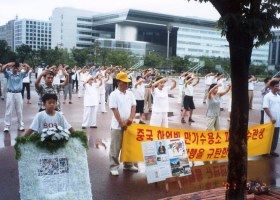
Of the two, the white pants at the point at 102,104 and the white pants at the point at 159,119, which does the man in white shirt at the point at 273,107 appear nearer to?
the white pants at the point at 159,119

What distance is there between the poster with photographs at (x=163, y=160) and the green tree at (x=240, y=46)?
2.01 meters

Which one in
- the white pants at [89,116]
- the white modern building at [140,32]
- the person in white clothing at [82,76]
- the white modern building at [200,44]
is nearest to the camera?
the white pants at [89,116]

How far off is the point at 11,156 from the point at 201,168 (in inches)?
162

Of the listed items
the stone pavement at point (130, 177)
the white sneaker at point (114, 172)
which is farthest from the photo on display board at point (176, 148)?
the white sneaker at point (114, 172)

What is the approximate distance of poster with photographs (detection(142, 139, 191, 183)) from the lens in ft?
23.2

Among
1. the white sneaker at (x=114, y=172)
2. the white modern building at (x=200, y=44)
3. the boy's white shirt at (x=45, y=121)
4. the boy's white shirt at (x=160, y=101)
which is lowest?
the white sneaker at (x=114, y=172)

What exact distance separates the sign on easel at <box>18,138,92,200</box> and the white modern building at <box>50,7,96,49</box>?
500ft

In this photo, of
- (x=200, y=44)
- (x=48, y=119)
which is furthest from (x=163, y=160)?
(x=200, y=44)

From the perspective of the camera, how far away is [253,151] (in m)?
9.83

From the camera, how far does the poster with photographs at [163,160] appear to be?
23.2 feet

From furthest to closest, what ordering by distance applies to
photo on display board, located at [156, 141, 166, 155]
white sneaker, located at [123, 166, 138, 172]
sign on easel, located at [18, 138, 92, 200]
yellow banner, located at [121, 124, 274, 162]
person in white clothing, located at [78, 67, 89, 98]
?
1. person in white clothing, located at [78, 67, 89, 98]
2. white sneaker, located at [123, 166, 138, 172]
3. yellow banner, located at [121, 124, 274, 162]
4. photo on display board, located at [156, 141, 166, 155]
5. sign on easel, located at [18, 138, 92, 200]

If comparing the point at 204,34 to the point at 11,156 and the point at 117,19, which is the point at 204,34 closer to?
the point at 117,19

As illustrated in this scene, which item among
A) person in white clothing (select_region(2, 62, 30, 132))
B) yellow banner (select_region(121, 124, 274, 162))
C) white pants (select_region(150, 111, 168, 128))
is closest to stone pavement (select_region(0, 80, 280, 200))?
yellow banner (select_region(121, 124, 274, 162))

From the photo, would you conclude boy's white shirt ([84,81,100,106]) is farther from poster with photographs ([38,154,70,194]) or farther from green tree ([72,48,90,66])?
green tree ([72,48,90,66])
